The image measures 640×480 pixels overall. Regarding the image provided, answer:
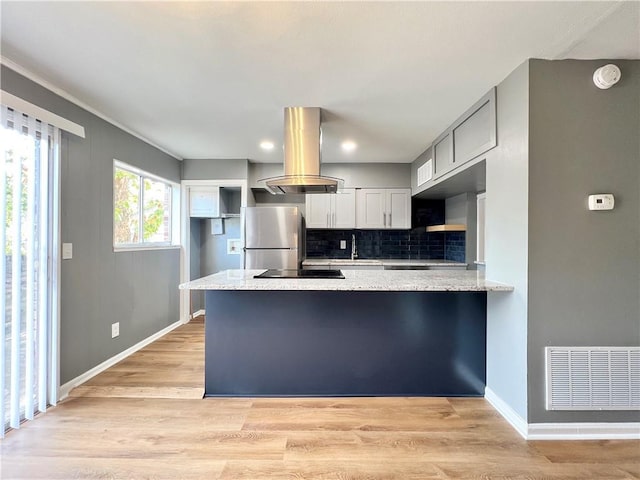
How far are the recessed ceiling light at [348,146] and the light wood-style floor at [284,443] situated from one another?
99.9 inches

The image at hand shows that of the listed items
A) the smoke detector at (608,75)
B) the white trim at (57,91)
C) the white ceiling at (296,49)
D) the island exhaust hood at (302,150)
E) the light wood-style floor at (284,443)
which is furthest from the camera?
the island exhaust hood at (302,150)

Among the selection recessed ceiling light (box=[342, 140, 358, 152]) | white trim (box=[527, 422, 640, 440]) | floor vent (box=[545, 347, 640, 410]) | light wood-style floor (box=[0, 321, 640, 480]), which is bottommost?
light wood-style floor (box=[0, 321, 640, 480])

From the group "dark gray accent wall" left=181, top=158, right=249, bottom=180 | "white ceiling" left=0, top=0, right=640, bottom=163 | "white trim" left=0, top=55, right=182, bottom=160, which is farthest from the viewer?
"dark gray accent wall" left=181, top=158, right=249, bottom=180

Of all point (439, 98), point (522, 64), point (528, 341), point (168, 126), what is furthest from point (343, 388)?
point (168, 126)

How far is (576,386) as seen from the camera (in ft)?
6.13

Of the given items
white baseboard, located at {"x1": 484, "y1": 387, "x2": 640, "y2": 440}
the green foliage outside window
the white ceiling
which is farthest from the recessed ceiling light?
white baseboard, located at {"x1": 484, "y1": 387, "x2": 640, "y2": 440}

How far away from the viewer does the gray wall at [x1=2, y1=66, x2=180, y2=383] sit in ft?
7.65

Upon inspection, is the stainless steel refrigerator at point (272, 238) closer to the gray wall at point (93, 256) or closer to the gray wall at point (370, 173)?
the gray wall at point (370, 173)

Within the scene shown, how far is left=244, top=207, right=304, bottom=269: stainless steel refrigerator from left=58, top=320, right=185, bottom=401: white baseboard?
4.35 ft

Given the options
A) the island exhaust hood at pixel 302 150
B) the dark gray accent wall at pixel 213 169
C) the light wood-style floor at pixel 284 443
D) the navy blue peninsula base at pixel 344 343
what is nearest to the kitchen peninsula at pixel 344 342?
the navy blue peninsula base at pixel 344 343

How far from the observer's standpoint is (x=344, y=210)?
14.5ft

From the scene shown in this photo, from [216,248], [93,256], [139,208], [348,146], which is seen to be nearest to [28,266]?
[93,256]

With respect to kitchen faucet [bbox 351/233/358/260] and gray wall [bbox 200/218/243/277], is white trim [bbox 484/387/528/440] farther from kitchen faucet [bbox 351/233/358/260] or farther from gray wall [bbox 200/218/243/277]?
gray wall [bbox 200/218/243/277]

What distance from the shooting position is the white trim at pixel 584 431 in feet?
6.09
